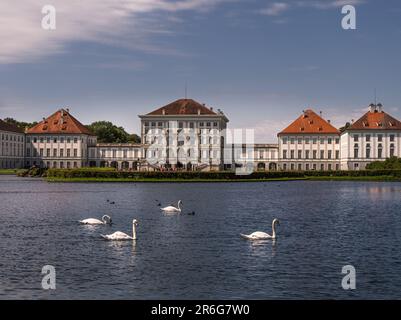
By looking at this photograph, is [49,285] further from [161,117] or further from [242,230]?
[161,117]

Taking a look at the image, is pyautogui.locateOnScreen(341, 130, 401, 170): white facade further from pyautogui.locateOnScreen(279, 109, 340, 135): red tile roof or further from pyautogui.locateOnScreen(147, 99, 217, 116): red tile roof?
pyautogui.locateOnScreen(147, 99, 217, 116): red tile roof

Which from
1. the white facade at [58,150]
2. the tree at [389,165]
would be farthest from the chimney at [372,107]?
the white facade at [58,150]

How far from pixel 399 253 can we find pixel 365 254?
140 centimetres

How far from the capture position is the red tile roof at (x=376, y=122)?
124938mm

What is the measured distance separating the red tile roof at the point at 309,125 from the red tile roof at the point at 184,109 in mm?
16482

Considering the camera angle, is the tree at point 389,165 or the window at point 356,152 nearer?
the tree at point 389,165

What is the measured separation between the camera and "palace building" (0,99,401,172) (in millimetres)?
133875

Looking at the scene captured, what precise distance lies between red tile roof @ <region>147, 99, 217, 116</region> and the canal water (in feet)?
300

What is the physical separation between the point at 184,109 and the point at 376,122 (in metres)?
38.5

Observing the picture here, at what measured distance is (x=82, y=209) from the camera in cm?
4419

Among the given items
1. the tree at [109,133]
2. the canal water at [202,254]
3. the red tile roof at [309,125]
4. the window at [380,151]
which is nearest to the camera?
the canal water at [202,254]

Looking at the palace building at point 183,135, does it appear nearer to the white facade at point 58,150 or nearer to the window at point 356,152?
the white facade at point 58,150
